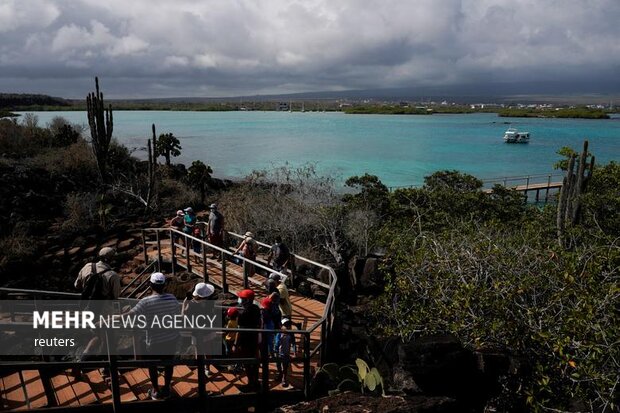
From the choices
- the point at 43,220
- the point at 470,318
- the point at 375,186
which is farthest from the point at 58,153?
the point at 470,318

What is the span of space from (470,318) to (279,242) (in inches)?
154

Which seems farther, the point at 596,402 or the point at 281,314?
the point at 281,314

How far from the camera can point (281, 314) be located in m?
6.61

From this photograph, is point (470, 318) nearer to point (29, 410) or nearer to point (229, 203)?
point (29, 410)

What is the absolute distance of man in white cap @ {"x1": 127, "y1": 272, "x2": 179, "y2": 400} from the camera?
5.23m

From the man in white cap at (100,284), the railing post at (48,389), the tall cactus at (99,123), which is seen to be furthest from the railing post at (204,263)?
the tall cactus at (99,123)

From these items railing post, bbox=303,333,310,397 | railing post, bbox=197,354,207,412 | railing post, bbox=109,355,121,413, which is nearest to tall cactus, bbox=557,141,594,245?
railing post, bbox=303,333,310,397

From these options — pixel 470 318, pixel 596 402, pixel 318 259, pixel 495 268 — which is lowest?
pixel 318 259

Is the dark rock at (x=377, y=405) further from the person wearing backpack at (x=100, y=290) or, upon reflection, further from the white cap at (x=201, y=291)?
the person wearing backpack at (x=100, y=290)

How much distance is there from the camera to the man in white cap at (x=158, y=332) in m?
5.23

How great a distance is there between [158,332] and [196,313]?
84 cm

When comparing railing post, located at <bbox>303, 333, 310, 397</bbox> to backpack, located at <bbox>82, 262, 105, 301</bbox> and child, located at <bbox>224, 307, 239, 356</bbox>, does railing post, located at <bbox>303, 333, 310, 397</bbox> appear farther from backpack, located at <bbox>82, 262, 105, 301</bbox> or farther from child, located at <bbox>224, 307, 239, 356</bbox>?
backpack, located at <bbox>82, 262, 105, 301</bbox>

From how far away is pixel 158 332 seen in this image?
17.3 feet

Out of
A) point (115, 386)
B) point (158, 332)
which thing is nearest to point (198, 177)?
point (158, 332)
